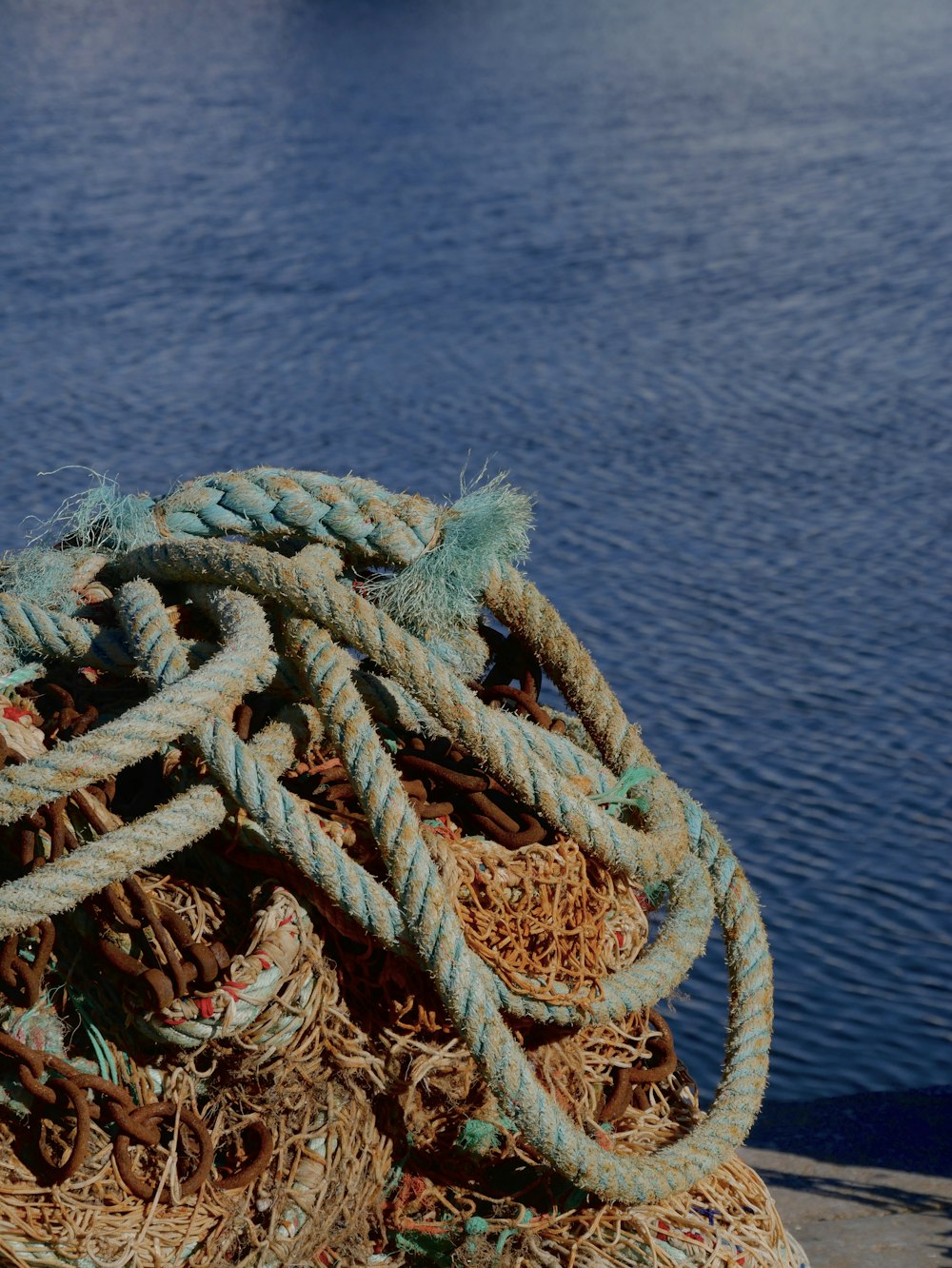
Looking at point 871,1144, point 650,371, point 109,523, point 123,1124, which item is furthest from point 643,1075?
point 650,371

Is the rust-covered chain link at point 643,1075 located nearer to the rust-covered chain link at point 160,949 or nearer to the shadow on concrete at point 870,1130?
the rust-covered chain link at point 160,949

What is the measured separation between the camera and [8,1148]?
2.19m

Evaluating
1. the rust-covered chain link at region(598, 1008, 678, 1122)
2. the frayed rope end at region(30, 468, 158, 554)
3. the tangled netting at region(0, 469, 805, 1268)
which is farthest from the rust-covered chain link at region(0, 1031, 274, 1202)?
the frayed rope end at region(30, 468, 158, 554)

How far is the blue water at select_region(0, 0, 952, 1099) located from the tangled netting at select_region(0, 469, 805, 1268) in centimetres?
247

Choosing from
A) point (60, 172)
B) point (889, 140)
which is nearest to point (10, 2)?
point (60, 172)

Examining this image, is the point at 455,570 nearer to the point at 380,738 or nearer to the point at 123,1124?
the point at 380,738

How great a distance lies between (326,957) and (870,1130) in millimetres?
2556

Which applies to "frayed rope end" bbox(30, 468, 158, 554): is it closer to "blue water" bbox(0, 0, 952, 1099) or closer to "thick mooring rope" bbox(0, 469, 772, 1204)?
"thick mooring rope" bbox(0, 469, 772, 1204)

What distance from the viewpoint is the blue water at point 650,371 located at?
5.55 meters

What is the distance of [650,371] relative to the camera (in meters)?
8.82

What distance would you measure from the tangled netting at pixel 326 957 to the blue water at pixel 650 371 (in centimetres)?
247

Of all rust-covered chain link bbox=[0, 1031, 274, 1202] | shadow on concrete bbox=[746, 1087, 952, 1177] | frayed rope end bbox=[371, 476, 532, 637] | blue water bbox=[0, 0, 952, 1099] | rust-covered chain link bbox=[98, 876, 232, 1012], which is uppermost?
frayed rope end bbox=[371, 476, 532, 637]

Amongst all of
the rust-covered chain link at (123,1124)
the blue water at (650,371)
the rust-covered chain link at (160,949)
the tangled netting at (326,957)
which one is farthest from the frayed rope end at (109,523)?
the blue water at (650,371)

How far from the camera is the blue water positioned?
5.55m
